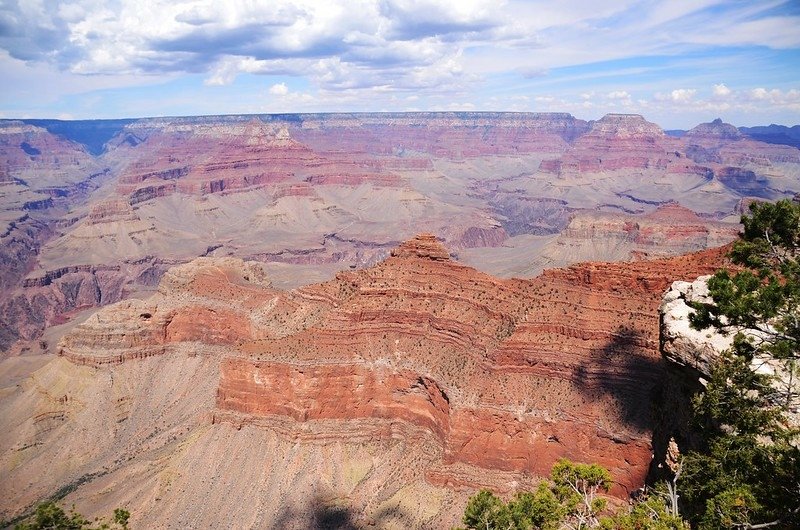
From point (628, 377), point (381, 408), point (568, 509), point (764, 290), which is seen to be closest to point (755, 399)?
point (764, 290)

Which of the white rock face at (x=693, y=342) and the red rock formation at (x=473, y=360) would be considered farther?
the red rock formation at (x=473, y=360)

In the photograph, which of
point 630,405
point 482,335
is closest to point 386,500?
point 482,335

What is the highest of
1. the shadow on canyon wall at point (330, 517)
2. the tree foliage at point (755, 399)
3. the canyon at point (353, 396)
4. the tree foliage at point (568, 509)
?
the tree foliage at point (755, 399)

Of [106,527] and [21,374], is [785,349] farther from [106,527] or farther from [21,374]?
[21,374]

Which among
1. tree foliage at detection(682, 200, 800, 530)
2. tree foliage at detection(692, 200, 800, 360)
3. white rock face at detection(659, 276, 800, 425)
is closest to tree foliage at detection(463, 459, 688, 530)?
tree foliage at detection(682, 200, 800, 530)

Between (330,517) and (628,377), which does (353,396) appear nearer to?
(330,517)

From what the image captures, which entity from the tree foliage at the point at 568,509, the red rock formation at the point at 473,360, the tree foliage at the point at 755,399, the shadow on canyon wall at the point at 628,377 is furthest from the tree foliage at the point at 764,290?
the red rock formation at the point at 473,360

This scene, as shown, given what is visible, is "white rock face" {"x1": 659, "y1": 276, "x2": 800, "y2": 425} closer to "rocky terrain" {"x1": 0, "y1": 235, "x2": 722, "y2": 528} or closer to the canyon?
the canyon

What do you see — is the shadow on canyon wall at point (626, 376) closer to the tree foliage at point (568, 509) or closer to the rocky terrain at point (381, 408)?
the rocky terrain at point (381, 408)
